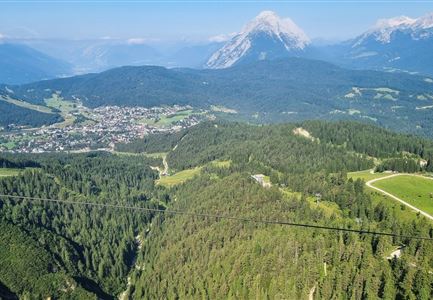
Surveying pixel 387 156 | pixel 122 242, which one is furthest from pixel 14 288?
pixel 387 156

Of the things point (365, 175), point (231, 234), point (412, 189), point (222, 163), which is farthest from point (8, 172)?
point (412, 189)

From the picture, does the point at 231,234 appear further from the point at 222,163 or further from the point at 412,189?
the point at 222,163

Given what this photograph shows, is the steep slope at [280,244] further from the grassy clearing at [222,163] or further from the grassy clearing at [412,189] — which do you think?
the grassy clearing at [222,163]

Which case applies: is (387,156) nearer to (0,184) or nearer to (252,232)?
(252,232)

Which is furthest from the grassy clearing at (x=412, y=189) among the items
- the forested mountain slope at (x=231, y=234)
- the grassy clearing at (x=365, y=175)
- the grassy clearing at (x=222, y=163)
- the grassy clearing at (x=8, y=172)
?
the grassy clearing at (x=8, y=172)

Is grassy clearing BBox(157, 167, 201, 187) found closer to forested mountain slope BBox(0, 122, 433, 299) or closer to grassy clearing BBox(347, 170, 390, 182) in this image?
forested mountain slope BBox(0, 122, 433, 299)
